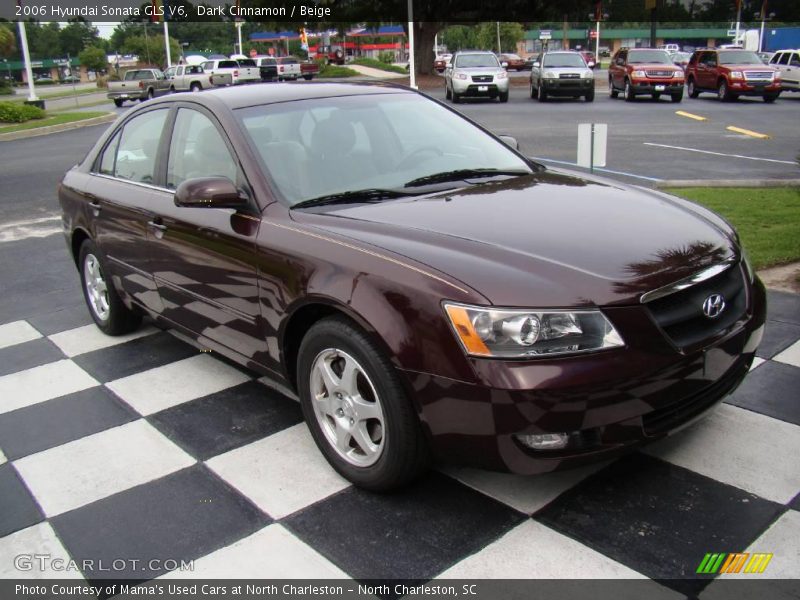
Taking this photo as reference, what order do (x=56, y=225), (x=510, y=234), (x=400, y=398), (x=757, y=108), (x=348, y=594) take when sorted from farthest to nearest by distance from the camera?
(x=757, y=108)
(x=56, y=225)
(x=510, y=234)
(x=400, y=398)
(x=348, y=594)

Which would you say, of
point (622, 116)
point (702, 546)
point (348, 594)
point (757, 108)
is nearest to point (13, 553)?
point (348, 594)

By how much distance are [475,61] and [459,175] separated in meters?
23.9

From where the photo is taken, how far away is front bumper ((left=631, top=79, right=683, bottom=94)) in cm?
2498

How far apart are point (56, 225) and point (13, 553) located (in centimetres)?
743

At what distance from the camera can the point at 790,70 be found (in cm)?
2739

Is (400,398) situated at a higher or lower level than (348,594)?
higher

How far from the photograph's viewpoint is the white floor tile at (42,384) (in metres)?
4.54

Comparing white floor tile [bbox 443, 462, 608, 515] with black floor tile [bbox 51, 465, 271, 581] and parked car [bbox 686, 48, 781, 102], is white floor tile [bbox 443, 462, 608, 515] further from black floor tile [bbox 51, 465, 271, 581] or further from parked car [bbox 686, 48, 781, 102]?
parked car [bbox 686, 48, 781, 102]

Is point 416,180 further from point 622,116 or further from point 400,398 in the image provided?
point 622,116

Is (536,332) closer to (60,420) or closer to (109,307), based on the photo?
(60,420)

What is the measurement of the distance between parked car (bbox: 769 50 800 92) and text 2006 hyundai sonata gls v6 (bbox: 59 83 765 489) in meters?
27.0

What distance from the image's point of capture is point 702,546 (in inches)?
108

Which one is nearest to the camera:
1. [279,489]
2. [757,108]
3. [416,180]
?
[279,489]

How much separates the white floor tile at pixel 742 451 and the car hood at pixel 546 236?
2.84 feet
